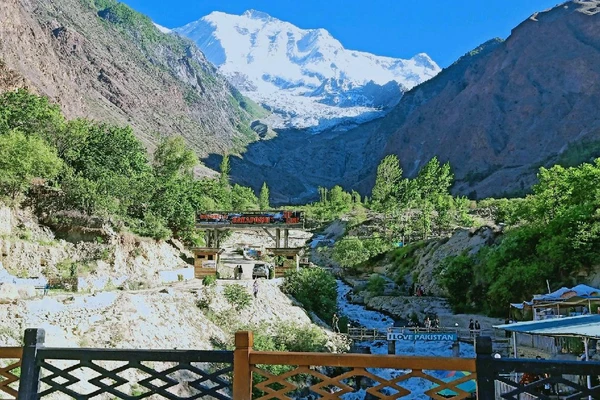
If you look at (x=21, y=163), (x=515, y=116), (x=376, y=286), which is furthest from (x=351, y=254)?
(x=515, y=116)

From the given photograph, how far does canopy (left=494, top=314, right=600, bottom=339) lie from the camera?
9.81 m

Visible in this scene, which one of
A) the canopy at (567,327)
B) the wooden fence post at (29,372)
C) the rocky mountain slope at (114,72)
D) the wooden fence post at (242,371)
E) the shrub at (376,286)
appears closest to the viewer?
the wooden fence post at (242,371)

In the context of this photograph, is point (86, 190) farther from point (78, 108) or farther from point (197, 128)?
point (197, 128)

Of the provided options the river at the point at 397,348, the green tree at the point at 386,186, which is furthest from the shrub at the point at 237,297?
the green tree at the point at 386,186

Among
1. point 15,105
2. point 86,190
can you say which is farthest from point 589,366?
point 15,105

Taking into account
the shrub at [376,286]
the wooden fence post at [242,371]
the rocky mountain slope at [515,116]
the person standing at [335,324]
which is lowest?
the person standing at [335,324]

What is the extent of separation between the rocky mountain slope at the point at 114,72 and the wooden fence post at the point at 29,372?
5897 cm

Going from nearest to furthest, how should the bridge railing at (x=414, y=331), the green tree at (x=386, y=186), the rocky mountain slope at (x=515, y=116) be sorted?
the bridge railing at (x=414, y=331) < the green tree at (x=386, y=186) < the rocky mountain slope at (x=515, y=116)

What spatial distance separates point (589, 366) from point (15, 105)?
45518 millimetres

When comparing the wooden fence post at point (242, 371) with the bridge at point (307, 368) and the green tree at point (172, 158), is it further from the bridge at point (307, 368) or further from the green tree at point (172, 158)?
the green tree at point (172, 158)

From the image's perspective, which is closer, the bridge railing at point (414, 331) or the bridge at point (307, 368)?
the bridge at point (307, 368)

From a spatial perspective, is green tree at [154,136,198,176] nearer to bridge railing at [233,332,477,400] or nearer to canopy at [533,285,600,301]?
canopy at [533,285,600,301]

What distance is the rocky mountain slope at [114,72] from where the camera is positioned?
8962 cm

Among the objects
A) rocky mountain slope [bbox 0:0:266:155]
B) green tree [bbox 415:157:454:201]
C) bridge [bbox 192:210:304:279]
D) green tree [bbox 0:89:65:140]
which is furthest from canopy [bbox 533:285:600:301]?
rocky mountain slope [bbox 0:0:266:155]
